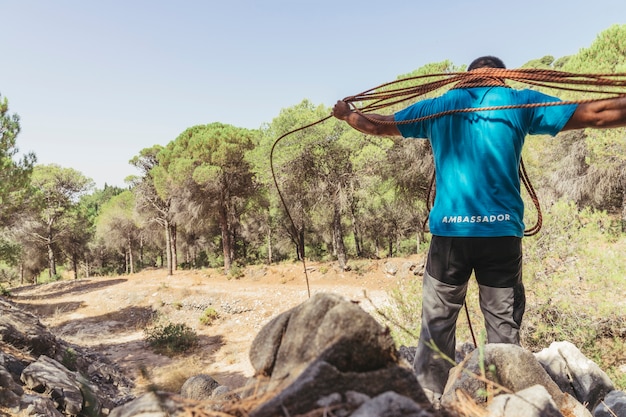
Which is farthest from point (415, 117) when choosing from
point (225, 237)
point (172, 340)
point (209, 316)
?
point (225, 237)

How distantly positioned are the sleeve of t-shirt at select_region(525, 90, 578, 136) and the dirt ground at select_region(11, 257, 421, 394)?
9592 mm

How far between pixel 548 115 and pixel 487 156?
415mm

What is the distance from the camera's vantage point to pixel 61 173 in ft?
103

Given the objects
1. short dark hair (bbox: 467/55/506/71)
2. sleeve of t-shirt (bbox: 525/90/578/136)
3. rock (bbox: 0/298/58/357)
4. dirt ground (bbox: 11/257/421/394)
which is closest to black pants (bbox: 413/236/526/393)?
sleeve of t-shirt (bbox: 525/90/578/136)

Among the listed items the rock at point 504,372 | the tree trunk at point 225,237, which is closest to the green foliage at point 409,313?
the rock at point 504,372

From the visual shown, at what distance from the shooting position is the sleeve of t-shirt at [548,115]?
2.02 m

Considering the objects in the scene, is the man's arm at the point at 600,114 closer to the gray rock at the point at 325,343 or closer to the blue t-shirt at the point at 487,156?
the blue t-shirt at the point at 487,156

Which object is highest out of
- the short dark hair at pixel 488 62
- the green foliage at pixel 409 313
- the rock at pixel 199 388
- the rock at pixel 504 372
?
the short dark hair at pixel 488 62

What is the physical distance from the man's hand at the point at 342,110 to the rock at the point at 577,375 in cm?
297

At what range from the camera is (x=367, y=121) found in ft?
8.95

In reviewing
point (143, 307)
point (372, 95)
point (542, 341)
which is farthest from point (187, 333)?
point (372, 95)

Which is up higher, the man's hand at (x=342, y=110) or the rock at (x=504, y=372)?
the man's hand at (x=342, y=110)

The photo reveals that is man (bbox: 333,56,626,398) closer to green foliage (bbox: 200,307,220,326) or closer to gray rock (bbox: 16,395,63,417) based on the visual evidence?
gray rock (bbox: 16,395,63,417)

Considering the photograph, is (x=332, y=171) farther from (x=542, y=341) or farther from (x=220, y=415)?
(x=220, y=415)
